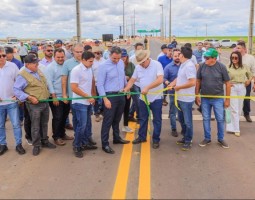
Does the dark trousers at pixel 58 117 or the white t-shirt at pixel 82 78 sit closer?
the white t-shirt at pixel 82 78

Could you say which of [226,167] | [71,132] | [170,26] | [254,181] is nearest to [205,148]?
[226,167]

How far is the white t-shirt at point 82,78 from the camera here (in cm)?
532

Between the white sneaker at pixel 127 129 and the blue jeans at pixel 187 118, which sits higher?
the blue jeans at pixel 187 118

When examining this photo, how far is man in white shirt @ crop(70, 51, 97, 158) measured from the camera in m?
5.34

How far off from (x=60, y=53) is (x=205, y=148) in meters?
3.38

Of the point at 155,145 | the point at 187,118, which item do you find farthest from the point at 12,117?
the point at 187,118

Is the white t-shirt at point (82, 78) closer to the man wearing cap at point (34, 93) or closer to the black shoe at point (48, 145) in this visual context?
the man wearing cap at point (34, 93)

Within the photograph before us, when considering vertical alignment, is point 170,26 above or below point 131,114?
above

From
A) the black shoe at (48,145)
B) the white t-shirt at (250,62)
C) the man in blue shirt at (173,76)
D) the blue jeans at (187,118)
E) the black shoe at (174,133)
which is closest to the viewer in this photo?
the blue jeans at (187,118)

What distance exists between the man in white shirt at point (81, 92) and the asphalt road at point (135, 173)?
1.22ft

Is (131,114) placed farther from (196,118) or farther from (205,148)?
(205,148)

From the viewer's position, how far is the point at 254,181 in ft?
14.5

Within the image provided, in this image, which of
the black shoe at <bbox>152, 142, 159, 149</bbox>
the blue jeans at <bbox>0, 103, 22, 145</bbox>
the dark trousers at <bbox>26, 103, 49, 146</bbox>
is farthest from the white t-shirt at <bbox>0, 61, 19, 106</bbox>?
the black shoe at <bbox>152, 142, 159, 149</bbox>

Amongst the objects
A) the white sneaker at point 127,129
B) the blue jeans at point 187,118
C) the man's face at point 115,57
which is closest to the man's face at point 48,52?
the man's face at point 115,57
